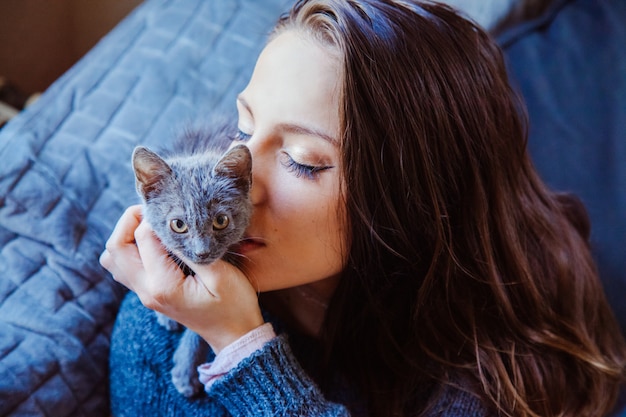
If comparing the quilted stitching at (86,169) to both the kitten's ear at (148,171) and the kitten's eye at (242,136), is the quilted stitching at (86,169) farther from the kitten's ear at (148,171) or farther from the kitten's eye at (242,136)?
the kitten's ear at (148,171)

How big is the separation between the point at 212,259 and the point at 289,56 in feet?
1.25

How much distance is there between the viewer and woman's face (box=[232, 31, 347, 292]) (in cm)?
92

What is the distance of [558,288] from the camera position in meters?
1.29

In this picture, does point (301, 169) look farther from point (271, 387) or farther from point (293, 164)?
point (271, 387)

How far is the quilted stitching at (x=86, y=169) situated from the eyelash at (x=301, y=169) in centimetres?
45

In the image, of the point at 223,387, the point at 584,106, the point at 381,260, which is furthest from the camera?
the point at 584,106

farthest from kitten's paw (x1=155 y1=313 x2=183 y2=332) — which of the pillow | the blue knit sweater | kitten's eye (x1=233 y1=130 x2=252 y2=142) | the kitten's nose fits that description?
the pillow

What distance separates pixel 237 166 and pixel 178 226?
5.5 inches

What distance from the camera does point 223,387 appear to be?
38.2 inches

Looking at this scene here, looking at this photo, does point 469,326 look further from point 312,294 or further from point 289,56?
point 289,56

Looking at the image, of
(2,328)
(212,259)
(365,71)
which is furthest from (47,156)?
(365,71)

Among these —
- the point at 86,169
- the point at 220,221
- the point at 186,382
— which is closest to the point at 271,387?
the point at 186,382

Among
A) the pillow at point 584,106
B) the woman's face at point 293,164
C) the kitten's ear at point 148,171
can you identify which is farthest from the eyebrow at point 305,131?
the pillow at point 584,106

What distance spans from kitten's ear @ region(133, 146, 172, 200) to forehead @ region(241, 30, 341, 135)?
195mm
